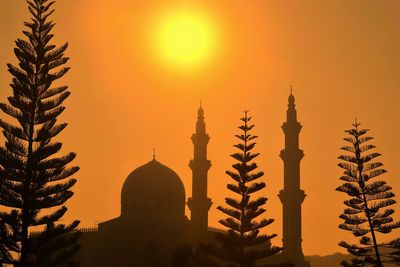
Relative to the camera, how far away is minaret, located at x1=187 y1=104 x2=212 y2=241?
166 feet

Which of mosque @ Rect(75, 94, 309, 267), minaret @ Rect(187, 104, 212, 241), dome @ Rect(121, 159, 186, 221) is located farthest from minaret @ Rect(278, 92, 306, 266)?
dome @ Rect(121, 159, 186, 221)

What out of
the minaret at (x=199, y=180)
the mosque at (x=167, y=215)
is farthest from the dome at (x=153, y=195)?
the minaret at (x=199, y=180)

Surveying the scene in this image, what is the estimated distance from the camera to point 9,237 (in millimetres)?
33188

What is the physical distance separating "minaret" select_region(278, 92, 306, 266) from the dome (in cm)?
879

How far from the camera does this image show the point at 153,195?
174 feet

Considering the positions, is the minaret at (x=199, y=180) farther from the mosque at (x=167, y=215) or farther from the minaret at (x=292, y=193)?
the minaret at (x=292, y=193)

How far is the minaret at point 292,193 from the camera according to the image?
156ft

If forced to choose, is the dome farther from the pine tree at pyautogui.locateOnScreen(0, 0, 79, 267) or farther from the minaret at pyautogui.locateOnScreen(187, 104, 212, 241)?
the pine tree at pyautogui.locateOnScreen(0, 0, 79, 267)

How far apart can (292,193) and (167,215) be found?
999cm

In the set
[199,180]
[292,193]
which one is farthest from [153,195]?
[292,193]

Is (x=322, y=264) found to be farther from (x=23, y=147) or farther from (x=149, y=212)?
(x=23, y=147)

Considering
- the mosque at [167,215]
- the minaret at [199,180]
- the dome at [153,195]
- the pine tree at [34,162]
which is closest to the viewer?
the pine tree at [34,162]

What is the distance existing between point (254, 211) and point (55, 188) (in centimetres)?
1047

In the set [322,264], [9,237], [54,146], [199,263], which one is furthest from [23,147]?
[322,264]
